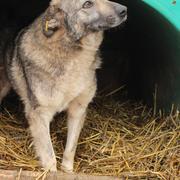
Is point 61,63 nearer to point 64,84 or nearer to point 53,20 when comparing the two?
point 64,84

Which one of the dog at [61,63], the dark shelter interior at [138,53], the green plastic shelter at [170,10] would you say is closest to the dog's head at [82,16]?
the dog at [61,63]

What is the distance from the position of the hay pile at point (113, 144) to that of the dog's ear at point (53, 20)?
1.32m

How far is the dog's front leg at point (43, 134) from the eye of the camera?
5.29 metres

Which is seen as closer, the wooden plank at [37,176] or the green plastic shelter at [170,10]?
the wooden plank at [37,176]

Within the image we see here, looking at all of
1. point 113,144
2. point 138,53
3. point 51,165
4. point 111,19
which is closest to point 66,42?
point 111,19

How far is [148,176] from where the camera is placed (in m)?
5.36

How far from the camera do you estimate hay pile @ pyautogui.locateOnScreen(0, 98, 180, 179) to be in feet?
17.9

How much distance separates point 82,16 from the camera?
200 inches

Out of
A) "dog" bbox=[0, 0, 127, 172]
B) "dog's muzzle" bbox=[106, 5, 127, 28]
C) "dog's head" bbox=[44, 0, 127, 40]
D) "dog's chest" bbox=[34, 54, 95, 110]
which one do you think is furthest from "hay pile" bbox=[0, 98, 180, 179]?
"dog's muzzle" bbox=[106, 5, 127, 28]

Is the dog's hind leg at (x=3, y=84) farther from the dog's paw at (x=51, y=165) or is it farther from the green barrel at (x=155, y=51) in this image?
the green barrel at (x=155, y=51)

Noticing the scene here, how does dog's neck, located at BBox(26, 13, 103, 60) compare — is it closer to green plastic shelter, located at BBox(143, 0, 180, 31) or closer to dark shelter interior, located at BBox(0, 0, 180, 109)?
green plastic shelter, located at BBox(143, 0, 180, 31)

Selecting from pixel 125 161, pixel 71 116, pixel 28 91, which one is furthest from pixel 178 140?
pixel 28 91

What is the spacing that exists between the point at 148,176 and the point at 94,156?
2.24 feet

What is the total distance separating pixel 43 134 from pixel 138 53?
2.90m
